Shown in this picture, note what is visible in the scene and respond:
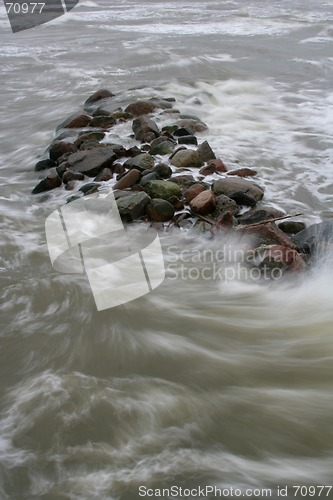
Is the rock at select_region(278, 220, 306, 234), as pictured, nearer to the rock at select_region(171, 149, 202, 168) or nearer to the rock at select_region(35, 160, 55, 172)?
the rock at select_region(171, 149, 202, 168)

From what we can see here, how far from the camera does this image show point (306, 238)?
412 cm

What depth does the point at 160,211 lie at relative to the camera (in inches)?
184

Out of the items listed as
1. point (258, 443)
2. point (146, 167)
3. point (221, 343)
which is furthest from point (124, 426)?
point (146, 167)

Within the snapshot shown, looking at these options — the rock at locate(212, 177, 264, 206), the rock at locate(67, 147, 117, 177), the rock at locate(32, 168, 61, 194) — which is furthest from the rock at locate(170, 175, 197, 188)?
the rock at locate(32, 168, 61, 194)

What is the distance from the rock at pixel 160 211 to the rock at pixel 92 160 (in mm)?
1287

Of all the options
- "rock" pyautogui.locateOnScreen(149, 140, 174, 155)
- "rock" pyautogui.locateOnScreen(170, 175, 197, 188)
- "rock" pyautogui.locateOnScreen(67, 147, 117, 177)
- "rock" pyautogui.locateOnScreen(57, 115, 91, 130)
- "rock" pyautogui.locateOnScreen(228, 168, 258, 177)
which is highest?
"rock" pyautogui.locateOnScreen(57, 115, 91, 130)

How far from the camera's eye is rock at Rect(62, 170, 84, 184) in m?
5.59

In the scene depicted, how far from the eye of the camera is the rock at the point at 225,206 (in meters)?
4.66

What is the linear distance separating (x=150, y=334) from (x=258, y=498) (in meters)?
1.37

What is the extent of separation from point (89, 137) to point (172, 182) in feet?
6.73

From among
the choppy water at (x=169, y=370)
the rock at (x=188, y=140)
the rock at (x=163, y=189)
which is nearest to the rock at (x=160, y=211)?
the rock at (x=163, y=189)

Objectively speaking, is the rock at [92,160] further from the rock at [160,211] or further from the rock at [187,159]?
the rock at [160,211]

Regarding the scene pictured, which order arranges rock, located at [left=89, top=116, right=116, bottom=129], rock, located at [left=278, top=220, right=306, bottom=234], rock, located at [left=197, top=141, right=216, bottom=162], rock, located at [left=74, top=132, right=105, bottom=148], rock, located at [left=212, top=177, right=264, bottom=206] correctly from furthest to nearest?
rock, located at [left=89, top=116, right=116, bottom=129]
rock, located at [left=74, top=132, right=105, bottom=148]
rock, located at [left=197, top=141, right=216, bottom=162]
rock, located at [left=212, top=177, right=264, bottom=206]
rock, located at [left=278, top=220, right=306, bottom=234]

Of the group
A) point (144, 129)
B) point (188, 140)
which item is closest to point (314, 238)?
point (188, 140)
